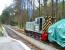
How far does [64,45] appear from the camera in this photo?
544 inches

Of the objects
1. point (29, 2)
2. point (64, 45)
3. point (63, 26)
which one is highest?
point (29, 2)

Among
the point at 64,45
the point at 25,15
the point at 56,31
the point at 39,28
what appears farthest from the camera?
the point at 25,15

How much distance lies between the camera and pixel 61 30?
14.4 metres

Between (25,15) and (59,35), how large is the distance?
57189 millimetres

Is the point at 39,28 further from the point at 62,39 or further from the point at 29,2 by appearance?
the point at 29,2

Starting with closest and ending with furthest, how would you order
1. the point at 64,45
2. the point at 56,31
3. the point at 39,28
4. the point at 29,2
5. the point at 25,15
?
1. the point at 64,45
2. the point at 56,31
3. the point at 39,28
4. the point at 29,2
5. the point at 25,15

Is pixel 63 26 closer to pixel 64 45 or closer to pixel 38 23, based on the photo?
pixel 64 45

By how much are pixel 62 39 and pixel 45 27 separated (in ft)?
32.8

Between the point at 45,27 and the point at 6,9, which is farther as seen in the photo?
the point at 6,9

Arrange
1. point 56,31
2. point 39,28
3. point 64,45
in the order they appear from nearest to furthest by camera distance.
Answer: point 64,45 → point 56,31 → point 39,28

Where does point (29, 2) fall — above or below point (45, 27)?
above

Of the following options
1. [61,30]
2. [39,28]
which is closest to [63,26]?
[61,30]

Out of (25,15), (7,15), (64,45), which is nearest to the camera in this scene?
(64,45)

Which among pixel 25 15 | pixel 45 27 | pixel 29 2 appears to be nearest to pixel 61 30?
pixel 45 27
